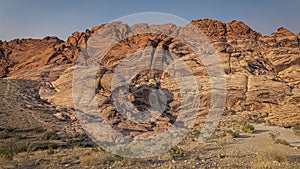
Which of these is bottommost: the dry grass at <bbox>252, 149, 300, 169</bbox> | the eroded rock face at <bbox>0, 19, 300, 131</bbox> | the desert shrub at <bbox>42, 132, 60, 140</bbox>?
the desert shrub at <bbox>42, 132, 60, 140</bbox>

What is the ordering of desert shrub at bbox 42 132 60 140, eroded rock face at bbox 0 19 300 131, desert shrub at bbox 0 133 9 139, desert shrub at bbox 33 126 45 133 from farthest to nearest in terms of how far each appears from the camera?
eroded rock face at bbox 0 19 300 131 < desert shrub at bbox 33 126 45 133 < desert shrub at bbox 42 132 60 140 < desert shrub at bbox 0 133 9 139

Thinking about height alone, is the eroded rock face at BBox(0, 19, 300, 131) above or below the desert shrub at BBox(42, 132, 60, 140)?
above

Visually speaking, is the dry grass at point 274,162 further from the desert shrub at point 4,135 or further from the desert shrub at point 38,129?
the desert shrub at point 38,129

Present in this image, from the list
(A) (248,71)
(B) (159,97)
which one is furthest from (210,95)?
(A) (248,71)

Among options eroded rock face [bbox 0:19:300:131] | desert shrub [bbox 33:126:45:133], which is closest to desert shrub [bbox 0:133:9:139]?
desert shrub [bbox 33:126:45:133]

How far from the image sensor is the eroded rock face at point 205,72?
109 ft

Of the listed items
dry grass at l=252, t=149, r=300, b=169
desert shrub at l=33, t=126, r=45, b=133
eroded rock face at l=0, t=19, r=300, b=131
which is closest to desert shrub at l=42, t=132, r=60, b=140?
desert shrub at l=33, t=126, r=45, b=133

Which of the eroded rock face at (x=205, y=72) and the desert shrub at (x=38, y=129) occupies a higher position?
the eroded rock face at (x=205, y=72)

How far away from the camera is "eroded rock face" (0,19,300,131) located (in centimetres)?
3336

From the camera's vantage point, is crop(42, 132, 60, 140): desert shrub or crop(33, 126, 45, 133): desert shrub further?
crop(33, 126, 45, 133): desert shrub

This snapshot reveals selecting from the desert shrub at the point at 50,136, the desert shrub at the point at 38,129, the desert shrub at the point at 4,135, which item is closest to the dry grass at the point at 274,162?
the desert shrub at the point at 50,136

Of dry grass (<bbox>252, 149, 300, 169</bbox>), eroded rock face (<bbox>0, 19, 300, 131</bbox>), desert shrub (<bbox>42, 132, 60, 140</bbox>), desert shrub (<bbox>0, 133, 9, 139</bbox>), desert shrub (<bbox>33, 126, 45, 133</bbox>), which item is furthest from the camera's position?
eroded rock face (<bbox>0, 19, 300, 131</bbox>)

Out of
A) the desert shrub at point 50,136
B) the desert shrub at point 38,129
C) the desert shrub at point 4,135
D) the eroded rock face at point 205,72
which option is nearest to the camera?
the desert shrub at point 4,135

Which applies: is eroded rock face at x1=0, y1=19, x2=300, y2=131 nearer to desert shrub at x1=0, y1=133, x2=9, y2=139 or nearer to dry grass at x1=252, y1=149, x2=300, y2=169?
desert shrub at x1=0, y1=133, x2=9, y2=139
